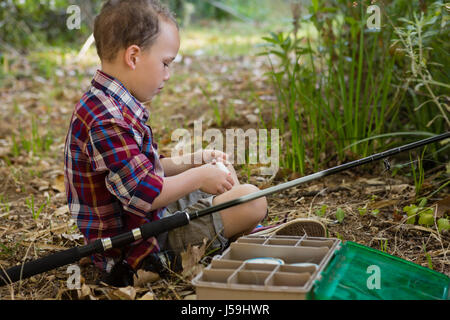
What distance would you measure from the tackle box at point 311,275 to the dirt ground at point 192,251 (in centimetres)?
23

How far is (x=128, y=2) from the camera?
5.29 feet

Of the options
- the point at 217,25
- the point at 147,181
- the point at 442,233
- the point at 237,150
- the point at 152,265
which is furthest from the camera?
the point at 217,25

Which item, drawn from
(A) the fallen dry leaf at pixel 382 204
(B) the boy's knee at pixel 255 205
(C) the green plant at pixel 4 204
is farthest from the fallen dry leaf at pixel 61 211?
(A) the fallen dry leaf at pixel 382 204

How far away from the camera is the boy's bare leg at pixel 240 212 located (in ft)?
5.66

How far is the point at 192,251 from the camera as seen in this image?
1.68 meters

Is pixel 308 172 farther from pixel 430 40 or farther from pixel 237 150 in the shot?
pixel 430 40

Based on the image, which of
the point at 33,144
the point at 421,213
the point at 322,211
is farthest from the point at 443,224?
the point at 33,144

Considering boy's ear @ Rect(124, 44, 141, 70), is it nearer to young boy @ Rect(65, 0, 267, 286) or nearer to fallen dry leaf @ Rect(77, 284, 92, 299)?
young boy @ Rect(65, 0, 267, 286)

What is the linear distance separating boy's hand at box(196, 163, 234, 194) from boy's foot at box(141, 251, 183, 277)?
259 millimetres

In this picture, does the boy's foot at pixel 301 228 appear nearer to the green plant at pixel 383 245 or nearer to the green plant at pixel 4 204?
the green plant at pixel 383 245

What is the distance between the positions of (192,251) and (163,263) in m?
0.11
